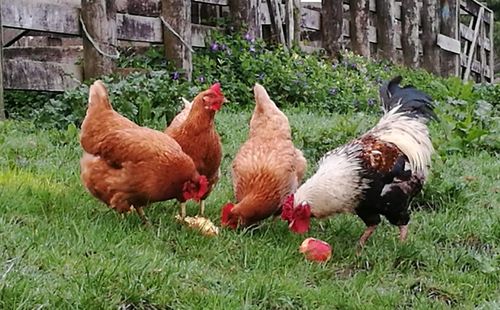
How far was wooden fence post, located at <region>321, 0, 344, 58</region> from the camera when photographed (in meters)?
15.0

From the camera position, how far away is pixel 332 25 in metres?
15.3

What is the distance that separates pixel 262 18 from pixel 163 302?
34.3 feet

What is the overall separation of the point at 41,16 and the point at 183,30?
2.20 m

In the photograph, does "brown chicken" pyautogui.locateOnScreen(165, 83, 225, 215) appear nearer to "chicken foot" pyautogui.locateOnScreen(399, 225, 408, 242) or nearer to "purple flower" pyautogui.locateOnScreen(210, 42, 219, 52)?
"chicken foot" pyautogui.locateOnScreen(399, 225, 408, 242)

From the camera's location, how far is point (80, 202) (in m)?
5.25

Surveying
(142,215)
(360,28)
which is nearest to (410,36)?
(360,28)

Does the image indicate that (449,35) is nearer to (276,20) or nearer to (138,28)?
(276,20)

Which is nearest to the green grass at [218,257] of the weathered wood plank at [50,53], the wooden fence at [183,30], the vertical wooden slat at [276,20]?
the wooden fence at [183,30]

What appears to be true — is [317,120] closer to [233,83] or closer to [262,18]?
[233,83]

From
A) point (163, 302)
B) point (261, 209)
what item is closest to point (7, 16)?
point (261, 209)

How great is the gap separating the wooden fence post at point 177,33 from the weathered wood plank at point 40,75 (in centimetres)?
159

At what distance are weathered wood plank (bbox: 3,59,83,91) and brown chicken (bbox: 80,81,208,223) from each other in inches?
158

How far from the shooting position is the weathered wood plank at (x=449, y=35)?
63.8 feet

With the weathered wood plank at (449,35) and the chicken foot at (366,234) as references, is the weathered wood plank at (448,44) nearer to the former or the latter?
the weathered wood plank at (449,35)
